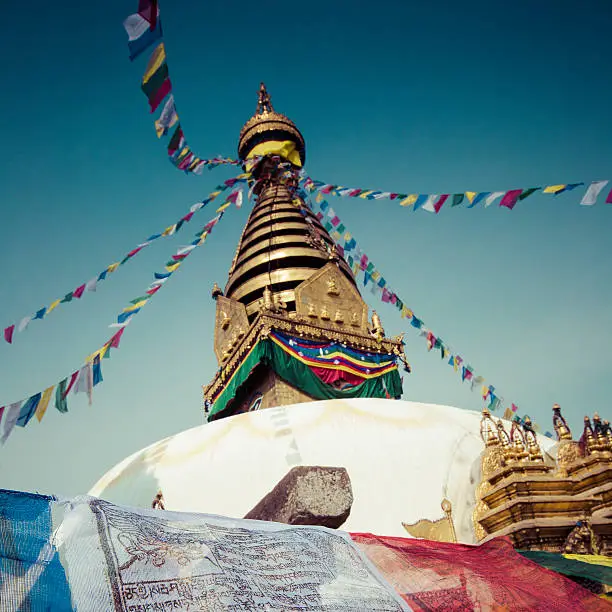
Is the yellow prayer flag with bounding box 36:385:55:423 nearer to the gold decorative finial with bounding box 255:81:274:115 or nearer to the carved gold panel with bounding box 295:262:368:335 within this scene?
the carved gold panel with bounding box 295:262:368:335

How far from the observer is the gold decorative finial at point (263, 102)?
1803 cm

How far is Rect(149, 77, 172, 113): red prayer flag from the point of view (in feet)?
19.3

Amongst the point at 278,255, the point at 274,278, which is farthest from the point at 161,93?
the point at 278,255

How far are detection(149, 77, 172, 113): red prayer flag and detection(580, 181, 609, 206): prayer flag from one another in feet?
15.3

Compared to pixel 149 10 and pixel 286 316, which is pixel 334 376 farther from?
pixel 149 10

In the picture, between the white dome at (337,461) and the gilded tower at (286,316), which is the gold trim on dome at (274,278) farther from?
the white dome at (337,461)

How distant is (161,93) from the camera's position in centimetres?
594

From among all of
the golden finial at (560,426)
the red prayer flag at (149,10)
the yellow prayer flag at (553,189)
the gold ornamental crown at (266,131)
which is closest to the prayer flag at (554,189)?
the yellow prayer flag at (553,189)

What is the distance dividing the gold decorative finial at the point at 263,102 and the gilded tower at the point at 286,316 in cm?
107

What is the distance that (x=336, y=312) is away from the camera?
41.4 ft

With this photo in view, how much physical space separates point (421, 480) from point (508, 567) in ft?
12.3

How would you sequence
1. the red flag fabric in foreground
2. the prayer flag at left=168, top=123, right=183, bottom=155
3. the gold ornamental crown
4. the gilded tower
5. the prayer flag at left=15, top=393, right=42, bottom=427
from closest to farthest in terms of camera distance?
the red flag fabric in foreground < the prayer flag at left=15, top=393, right=42, bottom=427 < the prayer flag at left=168, top=123, right=183, bottom=155 < the gilded tower < the gold ornamental crown

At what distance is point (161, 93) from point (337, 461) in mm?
4519

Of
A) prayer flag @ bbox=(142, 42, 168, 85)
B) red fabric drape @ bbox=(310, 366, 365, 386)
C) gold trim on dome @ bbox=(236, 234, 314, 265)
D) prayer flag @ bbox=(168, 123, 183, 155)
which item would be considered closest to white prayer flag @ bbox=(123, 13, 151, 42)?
prayer flag @ bbox=(142, 42, 168, 85)
